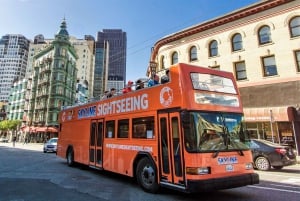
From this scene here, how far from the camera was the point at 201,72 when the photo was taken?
22.8 ft

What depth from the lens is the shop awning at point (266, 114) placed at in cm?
1827

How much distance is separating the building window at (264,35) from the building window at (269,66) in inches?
60.7

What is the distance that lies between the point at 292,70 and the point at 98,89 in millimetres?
121306

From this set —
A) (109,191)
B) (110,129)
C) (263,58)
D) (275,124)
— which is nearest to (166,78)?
(110,129)

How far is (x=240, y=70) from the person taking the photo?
22.3m

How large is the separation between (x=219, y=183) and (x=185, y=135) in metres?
1.38

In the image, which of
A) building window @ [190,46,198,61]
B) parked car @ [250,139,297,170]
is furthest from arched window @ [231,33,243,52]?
parked car @ [250,139,297,170]

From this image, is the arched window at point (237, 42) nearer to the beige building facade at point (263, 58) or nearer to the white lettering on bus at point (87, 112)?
the beige building facade at point (263, 58)

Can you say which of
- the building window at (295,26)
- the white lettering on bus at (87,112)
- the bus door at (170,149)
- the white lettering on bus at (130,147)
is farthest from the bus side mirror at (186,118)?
the building window at (295,26)

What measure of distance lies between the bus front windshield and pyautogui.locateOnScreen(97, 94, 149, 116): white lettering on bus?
2073 mm

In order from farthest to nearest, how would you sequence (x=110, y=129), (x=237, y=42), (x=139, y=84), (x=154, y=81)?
(x=237, y=42)
(x=110, y=129)
(x=139, y=84)
(x=154, y=81)

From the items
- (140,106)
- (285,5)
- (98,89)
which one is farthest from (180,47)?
(98,89)

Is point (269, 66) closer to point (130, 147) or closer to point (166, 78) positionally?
point (166, 78)

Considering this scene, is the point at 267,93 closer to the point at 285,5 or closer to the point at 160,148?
the point at 285,5
